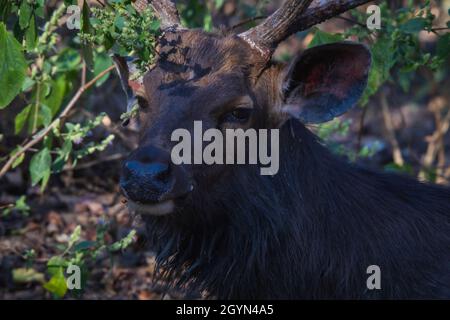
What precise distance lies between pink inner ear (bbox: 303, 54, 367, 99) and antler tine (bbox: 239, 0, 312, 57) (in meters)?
0.27

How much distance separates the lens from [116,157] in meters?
8.27

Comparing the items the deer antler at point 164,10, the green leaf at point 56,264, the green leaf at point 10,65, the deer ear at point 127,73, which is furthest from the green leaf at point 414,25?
the green leaf at point 56,264

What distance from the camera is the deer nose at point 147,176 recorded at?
4602mm

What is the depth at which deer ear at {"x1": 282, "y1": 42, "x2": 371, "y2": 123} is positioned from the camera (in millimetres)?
5184

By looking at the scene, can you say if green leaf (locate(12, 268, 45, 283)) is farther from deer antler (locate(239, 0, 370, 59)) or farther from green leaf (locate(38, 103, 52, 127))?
deer antler (locate(239, 0, 370, 59))

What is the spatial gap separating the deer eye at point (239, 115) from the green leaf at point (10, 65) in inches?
45.8

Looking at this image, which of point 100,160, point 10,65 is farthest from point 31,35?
point 100,160

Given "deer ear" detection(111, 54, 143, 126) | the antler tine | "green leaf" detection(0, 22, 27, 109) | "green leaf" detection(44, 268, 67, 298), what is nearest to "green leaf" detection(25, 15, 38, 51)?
"green leaf" detection(0, 22, 27, 109)

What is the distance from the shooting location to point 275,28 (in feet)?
16.9

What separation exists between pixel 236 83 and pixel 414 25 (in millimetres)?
1473

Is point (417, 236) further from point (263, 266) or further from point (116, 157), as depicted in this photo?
point (116, 157)

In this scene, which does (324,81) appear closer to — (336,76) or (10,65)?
(336,76)

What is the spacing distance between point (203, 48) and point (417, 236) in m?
1.70
